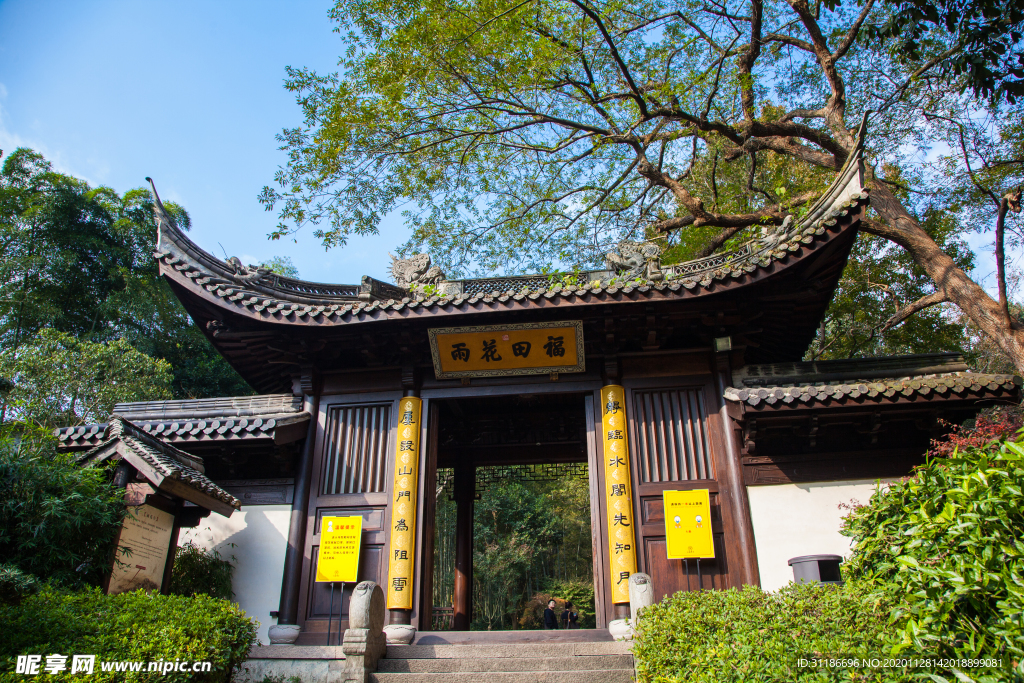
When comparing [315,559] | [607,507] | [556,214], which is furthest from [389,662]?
[556,214]

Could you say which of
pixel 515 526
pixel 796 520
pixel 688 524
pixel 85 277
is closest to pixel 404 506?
pixel 688 524

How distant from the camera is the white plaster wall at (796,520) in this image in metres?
6.20

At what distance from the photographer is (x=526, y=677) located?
15.9 ft

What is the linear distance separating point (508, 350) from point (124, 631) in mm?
4295

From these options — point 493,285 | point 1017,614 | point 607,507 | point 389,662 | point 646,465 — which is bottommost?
point 389,662

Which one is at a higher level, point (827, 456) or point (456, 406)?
point (456, 406)

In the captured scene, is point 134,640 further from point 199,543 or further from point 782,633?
point 782,633

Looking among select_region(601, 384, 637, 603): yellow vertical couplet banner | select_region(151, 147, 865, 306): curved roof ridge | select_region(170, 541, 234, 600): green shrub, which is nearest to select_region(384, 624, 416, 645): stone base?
select_region(170, 541, 234, 600): green shrub

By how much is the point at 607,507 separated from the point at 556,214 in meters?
6.28

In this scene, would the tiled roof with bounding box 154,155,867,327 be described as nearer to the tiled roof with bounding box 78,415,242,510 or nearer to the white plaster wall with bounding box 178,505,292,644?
the tiled roof with bounding box 78,415,242,510

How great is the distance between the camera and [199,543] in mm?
7070

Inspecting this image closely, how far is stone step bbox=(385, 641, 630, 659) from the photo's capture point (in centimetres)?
534

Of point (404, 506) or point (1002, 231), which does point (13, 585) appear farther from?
point (1002, 231)

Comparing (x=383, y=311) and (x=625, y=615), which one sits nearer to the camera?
(x=625, y=615)
